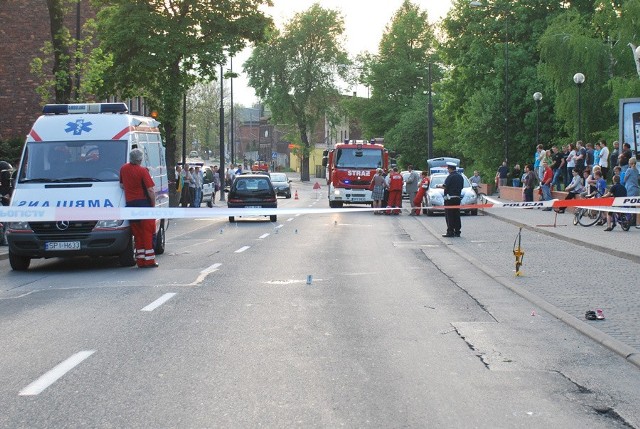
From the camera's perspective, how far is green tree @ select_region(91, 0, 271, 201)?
42.2 m

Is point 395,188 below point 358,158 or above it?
below

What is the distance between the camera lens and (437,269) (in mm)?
17203

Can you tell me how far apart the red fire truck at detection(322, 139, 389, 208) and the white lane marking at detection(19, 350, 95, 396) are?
120 ft

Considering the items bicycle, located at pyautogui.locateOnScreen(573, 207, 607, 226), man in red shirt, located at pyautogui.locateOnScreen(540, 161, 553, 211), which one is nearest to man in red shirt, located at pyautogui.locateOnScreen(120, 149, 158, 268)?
bicycle, located at pyautogui.locateOnScreen(573, 207, 607, 226)

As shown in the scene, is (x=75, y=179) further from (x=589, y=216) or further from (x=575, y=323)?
(x=589, y=216)

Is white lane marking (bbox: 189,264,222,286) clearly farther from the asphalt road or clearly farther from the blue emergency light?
the blue emergency light

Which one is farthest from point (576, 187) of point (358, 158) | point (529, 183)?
point (358, 158)

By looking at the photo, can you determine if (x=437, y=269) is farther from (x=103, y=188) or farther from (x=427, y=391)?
(x=427, y=391)

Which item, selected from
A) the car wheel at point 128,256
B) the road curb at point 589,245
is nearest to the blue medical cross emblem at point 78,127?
the car wheel at point 128,256

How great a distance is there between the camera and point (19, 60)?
5441 cm

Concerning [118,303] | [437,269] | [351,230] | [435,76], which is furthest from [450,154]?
[118,303]

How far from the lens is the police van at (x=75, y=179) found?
1609 cm

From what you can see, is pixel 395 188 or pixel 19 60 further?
pixel 19 60

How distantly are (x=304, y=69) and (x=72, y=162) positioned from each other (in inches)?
3567
